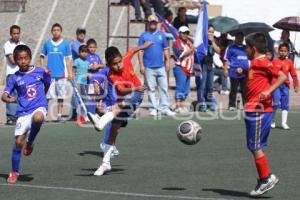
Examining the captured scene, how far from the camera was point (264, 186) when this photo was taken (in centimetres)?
1120

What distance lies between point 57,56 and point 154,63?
2034 millimetres

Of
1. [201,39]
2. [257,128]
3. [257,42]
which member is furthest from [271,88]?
[201,39]

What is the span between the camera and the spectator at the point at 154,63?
20531 millimetres

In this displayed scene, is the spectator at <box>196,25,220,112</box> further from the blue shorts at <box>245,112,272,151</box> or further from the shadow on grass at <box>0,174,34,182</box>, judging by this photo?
the blue shorts at <box>245,112,272,151</box>

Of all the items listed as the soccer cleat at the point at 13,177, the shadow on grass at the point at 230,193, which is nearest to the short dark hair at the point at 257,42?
the shadow on grass at the point at 230,193

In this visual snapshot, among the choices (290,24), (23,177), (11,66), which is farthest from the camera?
(290,24)

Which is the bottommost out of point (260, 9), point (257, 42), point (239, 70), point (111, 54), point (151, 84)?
point (151, 84)

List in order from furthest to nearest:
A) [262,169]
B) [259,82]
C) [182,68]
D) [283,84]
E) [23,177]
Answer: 1. [182,68]
2. [283,84]
3. [23,177]
4. [259,82]
5. [262,169]

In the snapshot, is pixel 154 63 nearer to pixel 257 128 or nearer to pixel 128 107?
pixel 128 107

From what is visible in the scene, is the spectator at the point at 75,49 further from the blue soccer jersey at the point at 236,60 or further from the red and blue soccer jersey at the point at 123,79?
the red and blue soccer jersey at the point at 123,79

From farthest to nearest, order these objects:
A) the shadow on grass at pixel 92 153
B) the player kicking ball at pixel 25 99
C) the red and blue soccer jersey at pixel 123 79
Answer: the shadow on grass at pixel 92 153 < the red and blue soccer jersey at pixel 123 79 < the player kicking ball at pixel 25 99

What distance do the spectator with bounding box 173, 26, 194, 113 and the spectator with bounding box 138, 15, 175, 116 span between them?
67 centimetres

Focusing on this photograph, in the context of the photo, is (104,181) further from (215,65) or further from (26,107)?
(215,65)

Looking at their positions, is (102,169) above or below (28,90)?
below
